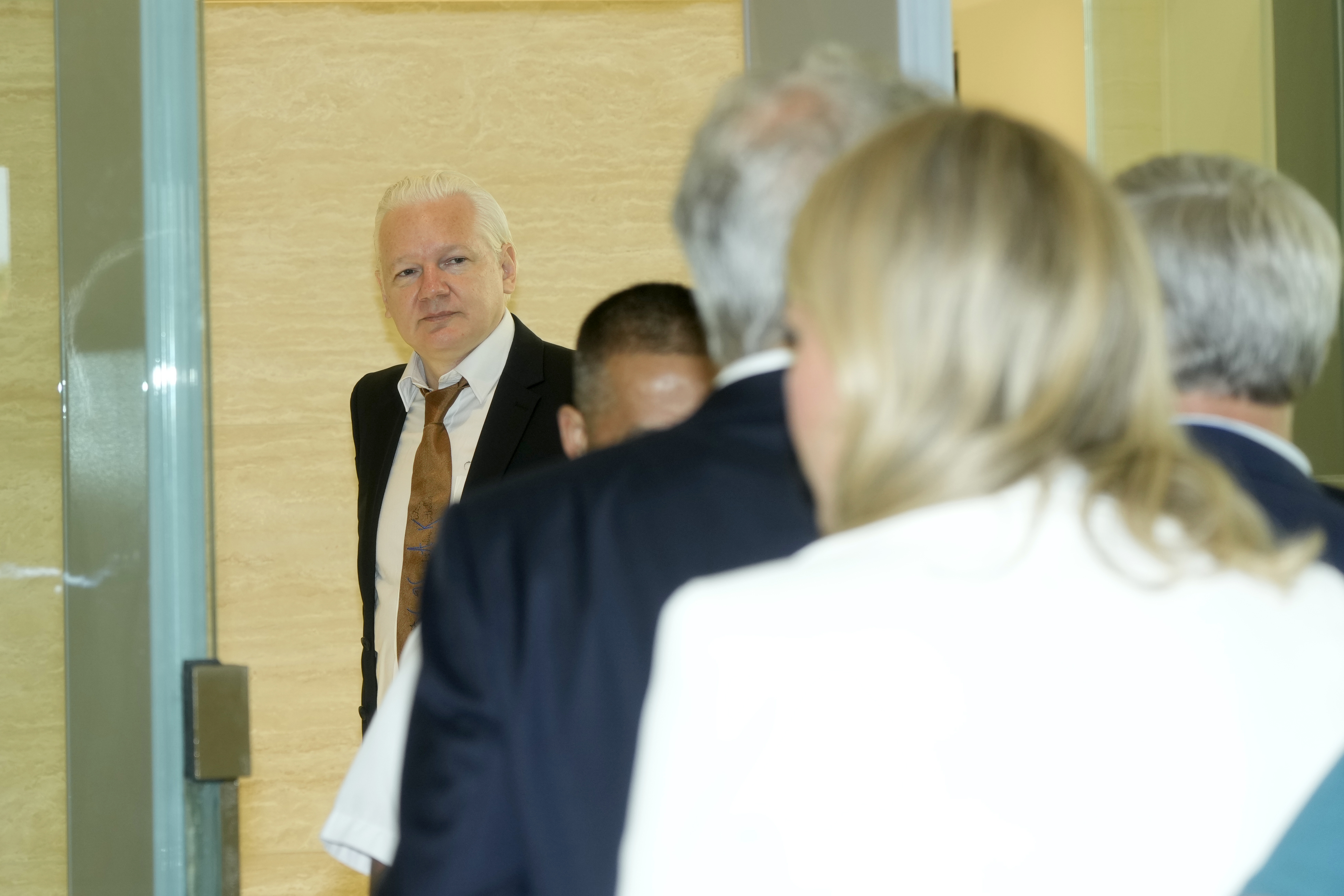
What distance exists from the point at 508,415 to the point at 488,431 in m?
0.05

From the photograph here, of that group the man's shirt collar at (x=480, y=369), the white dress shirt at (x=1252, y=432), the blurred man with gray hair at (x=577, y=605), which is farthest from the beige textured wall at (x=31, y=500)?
the white dress shirt at (x=1252, y=432)

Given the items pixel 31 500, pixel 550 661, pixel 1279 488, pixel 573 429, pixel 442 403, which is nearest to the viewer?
pixel 550 661

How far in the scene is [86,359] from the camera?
1823mm

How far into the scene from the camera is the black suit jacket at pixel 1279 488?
1.18 meters

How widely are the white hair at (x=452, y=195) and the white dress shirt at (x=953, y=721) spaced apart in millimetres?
2698

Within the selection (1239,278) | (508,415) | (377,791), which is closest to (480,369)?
(508,415)

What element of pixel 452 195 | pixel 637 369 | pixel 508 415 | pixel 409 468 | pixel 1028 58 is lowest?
pixel 409 468

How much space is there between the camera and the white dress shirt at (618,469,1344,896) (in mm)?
654

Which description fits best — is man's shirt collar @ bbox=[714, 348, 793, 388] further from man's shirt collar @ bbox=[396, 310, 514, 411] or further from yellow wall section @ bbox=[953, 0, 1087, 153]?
man's shirt collar @ bbox=[396, 310, 514, 411]

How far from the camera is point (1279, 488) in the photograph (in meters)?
1.21

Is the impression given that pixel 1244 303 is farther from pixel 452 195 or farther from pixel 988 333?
pixel 452 195

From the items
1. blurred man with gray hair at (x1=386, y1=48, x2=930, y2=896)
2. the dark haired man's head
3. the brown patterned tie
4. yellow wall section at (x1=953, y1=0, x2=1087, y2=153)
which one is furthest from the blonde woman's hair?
the brown patterned tie

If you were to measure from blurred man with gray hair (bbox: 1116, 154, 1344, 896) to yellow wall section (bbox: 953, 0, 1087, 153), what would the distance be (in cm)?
45

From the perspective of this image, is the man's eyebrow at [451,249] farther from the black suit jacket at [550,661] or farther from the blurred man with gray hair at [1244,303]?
the black suit jacket at [550,661]
